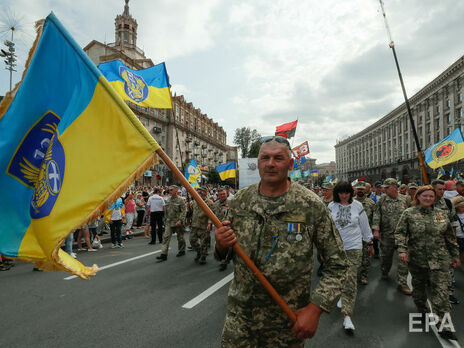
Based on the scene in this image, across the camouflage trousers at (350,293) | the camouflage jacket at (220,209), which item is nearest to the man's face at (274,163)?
the camouflage trousers at (350,293)

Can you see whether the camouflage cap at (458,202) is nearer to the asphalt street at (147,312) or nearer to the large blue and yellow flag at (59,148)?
the asphalt street at (147,312)

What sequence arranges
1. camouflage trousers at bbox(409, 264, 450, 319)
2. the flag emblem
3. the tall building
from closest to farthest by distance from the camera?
camouflage trousers at bbox(409, 264, 450, 319), the flag emblem, the tall building

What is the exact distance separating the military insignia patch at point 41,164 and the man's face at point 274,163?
1.56 meters

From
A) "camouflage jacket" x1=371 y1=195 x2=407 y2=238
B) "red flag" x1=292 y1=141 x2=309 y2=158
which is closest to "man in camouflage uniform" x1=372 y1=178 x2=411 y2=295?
"camouflage jacket" x1=371 y1=195 x2=407 y2=238

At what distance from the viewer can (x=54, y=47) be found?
219 cm

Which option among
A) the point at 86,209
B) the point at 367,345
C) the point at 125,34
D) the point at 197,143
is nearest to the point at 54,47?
the point at 86,209

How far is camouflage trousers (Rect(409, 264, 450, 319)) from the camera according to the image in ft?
11.8

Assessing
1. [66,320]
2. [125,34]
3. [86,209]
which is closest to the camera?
[86,209]

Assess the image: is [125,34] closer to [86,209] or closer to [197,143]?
[197,143]

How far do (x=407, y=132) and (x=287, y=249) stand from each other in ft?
261

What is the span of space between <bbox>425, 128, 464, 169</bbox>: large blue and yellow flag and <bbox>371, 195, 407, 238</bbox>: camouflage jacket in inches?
195

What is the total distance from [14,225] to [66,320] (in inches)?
97.9

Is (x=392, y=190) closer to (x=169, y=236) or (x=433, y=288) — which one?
(x=433, y=288)

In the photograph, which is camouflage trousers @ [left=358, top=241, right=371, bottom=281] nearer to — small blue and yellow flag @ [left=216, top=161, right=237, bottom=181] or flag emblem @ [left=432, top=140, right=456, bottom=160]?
flag emblem @ [left=432, top=140, right=456, bottom=160]
